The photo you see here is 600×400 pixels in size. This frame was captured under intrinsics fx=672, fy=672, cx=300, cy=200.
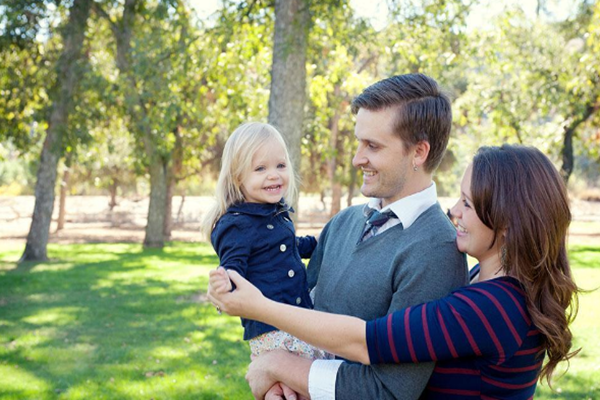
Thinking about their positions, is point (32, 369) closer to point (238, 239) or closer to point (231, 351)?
point (231, 351)

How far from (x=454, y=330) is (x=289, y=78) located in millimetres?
6670

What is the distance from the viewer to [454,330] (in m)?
2.09

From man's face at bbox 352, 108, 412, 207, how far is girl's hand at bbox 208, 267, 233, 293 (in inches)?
23.9

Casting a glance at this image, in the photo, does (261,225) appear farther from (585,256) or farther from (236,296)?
(585,256)

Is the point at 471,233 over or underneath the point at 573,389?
over

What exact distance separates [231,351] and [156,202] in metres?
12.5

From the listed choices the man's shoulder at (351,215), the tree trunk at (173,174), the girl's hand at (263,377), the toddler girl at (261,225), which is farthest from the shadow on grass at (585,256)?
the girl's hand at (263,377)

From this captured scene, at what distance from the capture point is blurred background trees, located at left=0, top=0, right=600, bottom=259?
10297mm

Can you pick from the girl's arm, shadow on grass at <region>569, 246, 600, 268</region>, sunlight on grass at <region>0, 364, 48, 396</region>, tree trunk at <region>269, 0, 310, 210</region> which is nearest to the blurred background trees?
tree trunk at <region>269, 0, 310, 210</region>

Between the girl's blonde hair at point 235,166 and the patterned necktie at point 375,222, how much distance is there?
62 cm

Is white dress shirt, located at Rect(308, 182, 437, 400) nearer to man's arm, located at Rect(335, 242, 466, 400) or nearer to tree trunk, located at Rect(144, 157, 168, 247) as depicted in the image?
man's arm, located at Rect(335, 242, 466, 400)

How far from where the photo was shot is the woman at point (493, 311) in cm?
210

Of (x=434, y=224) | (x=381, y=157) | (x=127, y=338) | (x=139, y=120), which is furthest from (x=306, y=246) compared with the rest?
(x=139, y=120)

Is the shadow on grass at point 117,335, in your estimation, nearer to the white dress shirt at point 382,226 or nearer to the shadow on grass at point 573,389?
the shadow on grass at point 573,389
